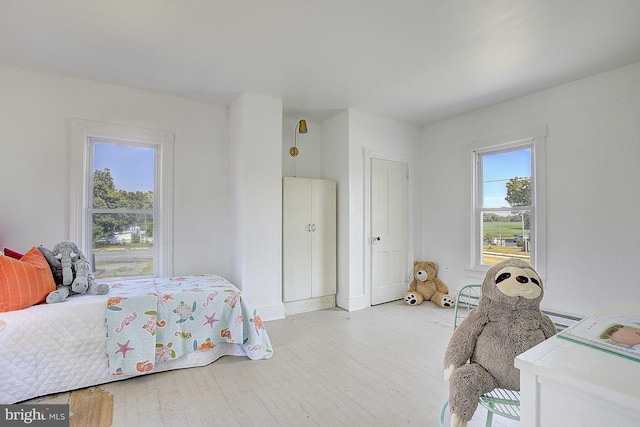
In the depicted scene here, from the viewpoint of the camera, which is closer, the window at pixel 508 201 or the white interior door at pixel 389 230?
the window at pixel 508 201

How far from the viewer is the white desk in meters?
0.69

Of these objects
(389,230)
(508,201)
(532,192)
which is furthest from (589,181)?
(389,230)

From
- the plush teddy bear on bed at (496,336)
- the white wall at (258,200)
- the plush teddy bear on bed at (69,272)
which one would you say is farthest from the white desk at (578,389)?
the white wall at (258,200)

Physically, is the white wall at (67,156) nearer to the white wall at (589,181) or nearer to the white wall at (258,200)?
the white wall at (258,200)

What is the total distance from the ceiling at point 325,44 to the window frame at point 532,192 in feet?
1.72

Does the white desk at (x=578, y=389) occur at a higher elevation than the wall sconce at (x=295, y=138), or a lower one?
lower

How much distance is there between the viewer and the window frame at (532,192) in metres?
3.33

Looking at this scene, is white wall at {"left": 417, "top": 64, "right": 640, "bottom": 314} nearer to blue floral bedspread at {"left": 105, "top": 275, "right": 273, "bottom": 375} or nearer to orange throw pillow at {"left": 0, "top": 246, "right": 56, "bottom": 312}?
blue floral bedspread at {"left": 105, "top": 275, "right": 273, "bottom": 375}

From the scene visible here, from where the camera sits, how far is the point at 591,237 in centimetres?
298

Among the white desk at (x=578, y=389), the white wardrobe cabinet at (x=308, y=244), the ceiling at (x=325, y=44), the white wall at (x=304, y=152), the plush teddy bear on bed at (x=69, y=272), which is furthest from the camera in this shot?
the white wall at (x=304, y=152)

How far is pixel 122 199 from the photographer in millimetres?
3283

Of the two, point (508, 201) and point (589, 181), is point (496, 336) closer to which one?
point (589, 181)

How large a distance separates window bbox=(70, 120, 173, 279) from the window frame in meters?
3.74

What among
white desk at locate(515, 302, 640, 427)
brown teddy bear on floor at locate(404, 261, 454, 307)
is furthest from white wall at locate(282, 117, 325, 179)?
white desk at locate(515, 302, 640, 427)
